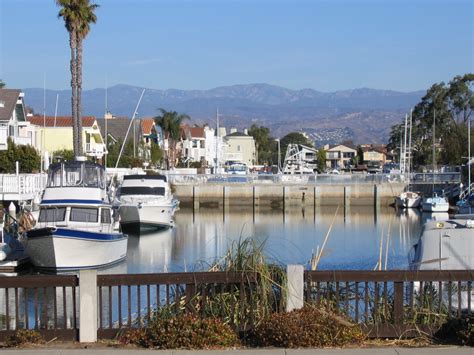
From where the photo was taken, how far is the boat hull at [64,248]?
35.9 meters

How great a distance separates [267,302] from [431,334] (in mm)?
2769

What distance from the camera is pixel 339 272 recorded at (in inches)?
582

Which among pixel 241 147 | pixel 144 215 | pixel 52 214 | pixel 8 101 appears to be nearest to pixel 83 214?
pixel 52 214

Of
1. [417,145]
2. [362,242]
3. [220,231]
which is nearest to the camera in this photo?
[362,242]

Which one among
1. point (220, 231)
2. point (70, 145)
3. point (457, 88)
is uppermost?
point (457, 88)

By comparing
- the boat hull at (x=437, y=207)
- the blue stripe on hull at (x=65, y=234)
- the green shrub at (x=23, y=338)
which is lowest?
the boat hull at (x=437, y=207)

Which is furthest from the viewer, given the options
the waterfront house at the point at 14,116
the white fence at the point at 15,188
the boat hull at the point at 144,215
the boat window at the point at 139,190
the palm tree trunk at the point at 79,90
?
the waterfront house at the point at 14,116

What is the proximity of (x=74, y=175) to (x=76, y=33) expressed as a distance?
76.6 ft

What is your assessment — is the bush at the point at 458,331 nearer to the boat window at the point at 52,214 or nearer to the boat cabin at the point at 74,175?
the boat window at the point at 52,214

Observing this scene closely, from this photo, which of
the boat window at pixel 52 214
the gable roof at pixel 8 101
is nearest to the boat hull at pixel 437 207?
the gable roof at pixel 8 101

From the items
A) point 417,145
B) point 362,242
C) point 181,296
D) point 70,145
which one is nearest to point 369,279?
point 181,296

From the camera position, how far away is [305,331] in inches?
538

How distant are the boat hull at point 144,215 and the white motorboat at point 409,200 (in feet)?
112

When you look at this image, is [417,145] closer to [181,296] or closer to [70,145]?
[70,145]
